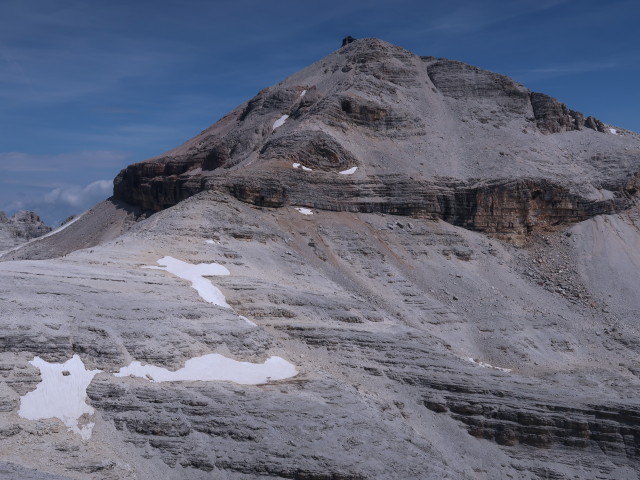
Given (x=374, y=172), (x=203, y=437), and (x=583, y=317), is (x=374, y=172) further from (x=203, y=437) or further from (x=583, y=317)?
(x=203, y=437)

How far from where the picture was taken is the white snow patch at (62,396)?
2159 centimetres

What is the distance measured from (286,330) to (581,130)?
51.0 meters

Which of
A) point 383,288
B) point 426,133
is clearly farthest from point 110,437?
point 426,133

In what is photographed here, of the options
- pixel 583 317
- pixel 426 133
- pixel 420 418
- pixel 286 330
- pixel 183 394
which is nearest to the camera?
pixel 183 394

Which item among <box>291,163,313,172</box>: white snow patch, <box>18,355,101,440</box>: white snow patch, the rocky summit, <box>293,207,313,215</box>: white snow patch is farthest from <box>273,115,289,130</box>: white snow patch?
<box>18,355,101,440</box>: white snow patch

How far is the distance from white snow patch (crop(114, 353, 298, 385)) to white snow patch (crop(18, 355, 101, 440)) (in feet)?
4.38

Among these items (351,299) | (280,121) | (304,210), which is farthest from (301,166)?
(351,299)

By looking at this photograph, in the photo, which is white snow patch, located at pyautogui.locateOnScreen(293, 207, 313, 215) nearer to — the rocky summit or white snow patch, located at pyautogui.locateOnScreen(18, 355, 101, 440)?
the rocky summit

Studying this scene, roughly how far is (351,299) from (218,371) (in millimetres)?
13123

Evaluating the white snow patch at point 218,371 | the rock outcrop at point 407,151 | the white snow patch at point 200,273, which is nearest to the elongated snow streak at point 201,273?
the white snow patch at point 200,273

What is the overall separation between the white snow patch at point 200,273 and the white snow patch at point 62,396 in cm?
851

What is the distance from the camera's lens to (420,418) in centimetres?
3008

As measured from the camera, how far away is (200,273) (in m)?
34.9

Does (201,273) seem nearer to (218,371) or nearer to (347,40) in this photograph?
(218,371)
